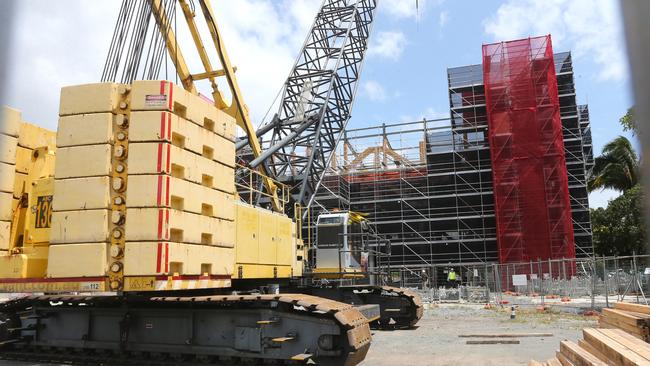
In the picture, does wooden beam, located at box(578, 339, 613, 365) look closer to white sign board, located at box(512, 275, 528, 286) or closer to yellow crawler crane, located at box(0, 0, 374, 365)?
yellow crawler crane, located at box(0, 0, 374, 365)

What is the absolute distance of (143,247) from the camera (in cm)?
624

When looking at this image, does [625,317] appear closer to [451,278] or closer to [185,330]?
[185,330]

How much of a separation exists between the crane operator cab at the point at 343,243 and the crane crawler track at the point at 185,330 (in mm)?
5806

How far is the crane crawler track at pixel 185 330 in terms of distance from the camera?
704 centimetres

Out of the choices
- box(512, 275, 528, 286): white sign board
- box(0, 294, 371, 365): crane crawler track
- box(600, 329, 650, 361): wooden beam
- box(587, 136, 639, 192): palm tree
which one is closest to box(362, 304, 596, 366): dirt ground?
box(0, 294, 371, 365): crane crawler track

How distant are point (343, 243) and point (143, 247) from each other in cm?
758

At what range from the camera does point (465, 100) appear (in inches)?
1542

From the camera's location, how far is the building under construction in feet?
113

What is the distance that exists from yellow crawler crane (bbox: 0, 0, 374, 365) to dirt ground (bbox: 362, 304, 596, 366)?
2408mm

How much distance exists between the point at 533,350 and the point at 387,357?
2.86 metres

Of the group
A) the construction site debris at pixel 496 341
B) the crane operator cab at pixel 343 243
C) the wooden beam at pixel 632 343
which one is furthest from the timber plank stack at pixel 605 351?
the crane operator cab at pixel 343 243

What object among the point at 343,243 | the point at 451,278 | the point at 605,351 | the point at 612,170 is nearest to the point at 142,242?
the point at 605,351

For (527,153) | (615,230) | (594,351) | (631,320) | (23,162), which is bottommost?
(594,351)

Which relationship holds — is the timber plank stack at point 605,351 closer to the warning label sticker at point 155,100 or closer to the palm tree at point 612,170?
the warning label sticker at point 155,100
